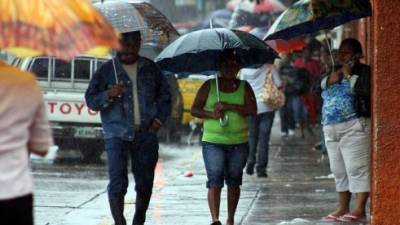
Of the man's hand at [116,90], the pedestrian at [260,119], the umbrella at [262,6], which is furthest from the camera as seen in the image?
the umbrella at [262,6]

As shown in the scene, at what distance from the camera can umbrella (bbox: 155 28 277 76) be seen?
985cm

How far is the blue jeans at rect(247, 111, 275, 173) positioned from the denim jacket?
5.05m

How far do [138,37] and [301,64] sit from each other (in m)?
13.2

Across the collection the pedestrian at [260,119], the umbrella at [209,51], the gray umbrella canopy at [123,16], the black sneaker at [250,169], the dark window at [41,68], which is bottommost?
the black sneaker at [250,169]

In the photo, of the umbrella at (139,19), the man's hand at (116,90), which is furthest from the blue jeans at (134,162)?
the umbrella at (139,19)

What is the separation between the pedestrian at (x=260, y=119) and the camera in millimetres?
14258

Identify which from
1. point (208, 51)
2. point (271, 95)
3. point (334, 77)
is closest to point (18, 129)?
point (208, 51)

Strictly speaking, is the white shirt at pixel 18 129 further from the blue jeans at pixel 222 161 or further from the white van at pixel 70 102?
the white van at pixel 70 102

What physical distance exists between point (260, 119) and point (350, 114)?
4.25 meters

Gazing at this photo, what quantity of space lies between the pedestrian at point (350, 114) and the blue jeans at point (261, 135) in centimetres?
388

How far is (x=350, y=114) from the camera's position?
10234mm

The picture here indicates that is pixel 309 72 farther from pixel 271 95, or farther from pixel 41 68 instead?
pixel 271 95

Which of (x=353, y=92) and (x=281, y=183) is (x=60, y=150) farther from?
(x=353, y=92)

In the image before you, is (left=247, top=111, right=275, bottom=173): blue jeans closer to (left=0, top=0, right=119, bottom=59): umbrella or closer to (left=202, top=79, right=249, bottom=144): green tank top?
(left=202, top=79, right=249, bottom=144): green tank top
